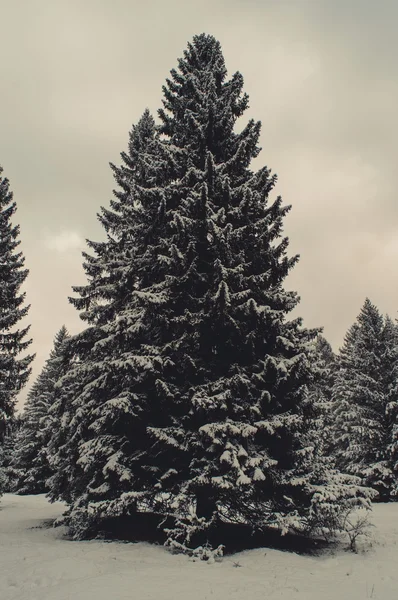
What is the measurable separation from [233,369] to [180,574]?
432 centimetres

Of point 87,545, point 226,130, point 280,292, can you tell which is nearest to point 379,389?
point 280,292

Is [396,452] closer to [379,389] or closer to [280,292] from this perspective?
[379,389]

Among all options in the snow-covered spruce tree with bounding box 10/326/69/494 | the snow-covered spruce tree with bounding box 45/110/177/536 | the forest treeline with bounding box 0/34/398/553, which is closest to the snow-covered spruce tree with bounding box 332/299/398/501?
the forest treeline with bounding box 0/34/398/553

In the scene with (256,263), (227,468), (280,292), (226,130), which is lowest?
(227,468)

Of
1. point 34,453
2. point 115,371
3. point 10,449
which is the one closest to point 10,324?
point 115,371

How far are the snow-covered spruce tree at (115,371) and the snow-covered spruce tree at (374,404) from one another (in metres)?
19.3

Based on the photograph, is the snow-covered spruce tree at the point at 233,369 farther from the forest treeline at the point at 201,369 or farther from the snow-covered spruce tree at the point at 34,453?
the snow-covered spruce tree at the point at 34,453

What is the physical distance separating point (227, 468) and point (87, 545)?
417 centimetres

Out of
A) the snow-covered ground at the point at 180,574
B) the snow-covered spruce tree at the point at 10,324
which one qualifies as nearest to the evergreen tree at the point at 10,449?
the snow-covered spruce tree at the point at 10,324

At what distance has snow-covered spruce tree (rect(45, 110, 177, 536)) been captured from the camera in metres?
8.95

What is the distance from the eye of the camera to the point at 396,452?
23.2m

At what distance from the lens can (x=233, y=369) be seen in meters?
9.08

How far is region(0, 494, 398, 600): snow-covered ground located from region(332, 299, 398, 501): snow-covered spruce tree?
1704 cm

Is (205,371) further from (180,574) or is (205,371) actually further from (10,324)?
(10,324)
